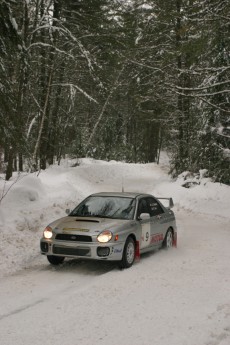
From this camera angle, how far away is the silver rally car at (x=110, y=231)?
9375 mm

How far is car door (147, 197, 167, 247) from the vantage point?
11.3 meters

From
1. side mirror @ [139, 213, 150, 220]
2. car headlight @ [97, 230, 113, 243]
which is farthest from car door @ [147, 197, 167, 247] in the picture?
car headlight @ [97, 230, 113, 243]

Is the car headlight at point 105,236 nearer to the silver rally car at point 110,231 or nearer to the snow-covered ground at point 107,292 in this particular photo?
the silver rally car at point 110,231

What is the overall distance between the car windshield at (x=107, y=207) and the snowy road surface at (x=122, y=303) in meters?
1.11

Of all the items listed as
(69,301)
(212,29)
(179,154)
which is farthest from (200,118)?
(69,301)

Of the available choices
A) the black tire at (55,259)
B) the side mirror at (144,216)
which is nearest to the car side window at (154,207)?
the side mirror at (144,216)

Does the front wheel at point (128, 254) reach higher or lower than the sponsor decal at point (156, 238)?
higher

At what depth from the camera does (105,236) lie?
30.8 ft

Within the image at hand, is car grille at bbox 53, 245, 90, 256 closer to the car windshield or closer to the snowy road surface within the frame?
the snowy road surface

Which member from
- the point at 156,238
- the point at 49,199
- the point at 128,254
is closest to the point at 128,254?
the point at 128,254

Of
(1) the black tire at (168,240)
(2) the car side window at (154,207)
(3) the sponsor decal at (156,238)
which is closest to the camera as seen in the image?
(3) the sponsor decal at (156,238)

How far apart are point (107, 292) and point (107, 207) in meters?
3.22

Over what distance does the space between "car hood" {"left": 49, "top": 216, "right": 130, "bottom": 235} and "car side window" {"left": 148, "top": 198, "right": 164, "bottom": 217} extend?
5.46 ft

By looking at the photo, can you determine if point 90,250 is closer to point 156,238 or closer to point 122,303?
point 122,303
